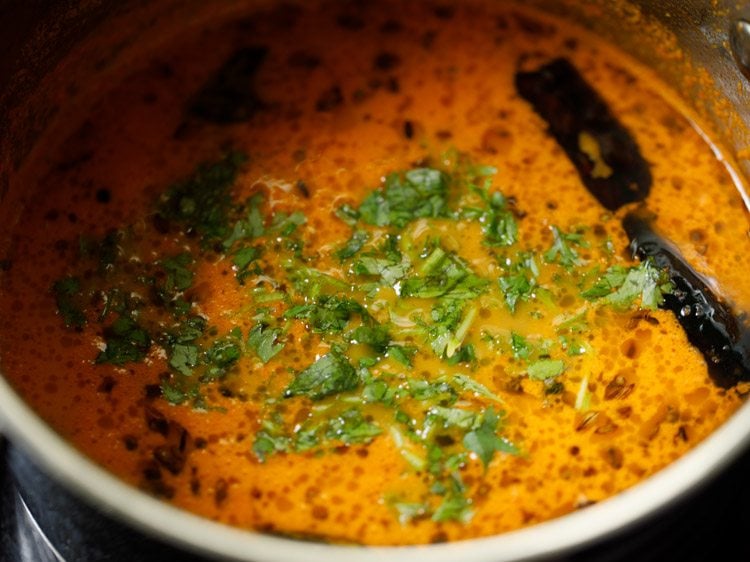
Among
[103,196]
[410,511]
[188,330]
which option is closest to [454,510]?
[410,511]

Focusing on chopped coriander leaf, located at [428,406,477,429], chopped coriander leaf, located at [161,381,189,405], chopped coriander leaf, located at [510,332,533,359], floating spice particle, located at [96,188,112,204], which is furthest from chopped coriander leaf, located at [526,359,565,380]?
floating spice particle, located at [96,188,112,204]

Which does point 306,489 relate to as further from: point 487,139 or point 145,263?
point 487,139

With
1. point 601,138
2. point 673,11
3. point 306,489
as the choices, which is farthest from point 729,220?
point 306,489

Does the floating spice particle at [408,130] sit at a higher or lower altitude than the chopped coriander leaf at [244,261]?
higher

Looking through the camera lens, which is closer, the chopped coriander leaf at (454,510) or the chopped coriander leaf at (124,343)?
the chopped coriander leaf at (454,510)

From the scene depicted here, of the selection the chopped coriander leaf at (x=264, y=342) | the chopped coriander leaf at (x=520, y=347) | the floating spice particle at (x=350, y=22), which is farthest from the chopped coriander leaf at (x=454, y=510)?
the floating spice particle at (x=350, y=22)

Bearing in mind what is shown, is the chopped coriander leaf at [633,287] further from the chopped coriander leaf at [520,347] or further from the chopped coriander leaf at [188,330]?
the chopped coriander leaf at [188,330]
